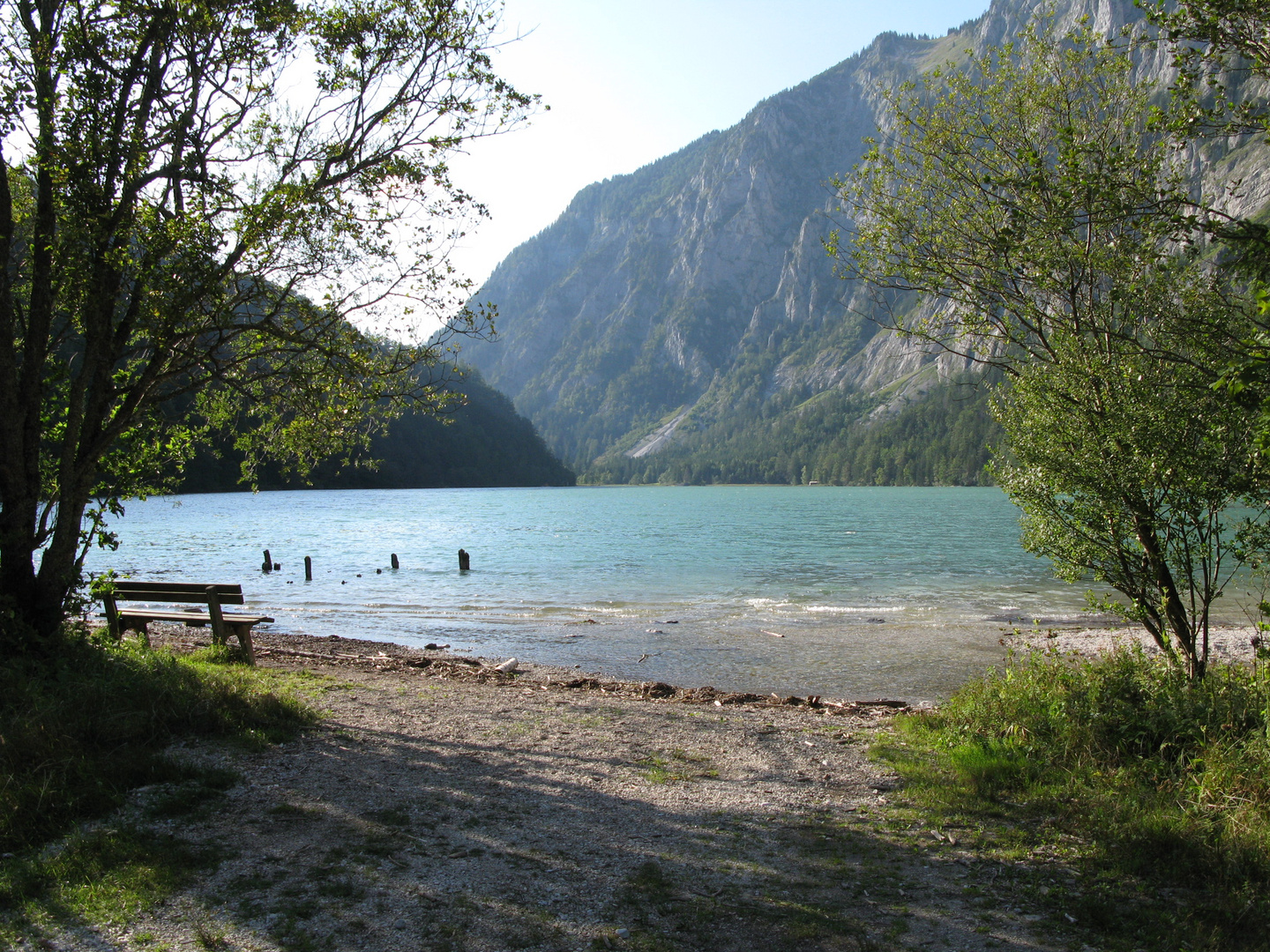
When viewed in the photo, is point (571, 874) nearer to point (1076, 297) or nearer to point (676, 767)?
point (676, 767)

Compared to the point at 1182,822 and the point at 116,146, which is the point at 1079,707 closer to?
the point at 1182,822

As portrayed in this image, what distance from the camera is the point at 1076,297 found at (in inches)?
434

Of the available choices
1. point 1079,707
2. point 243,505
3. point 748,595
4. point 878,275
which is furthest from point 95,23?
point 243,505

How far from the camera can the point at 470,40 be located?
1024 centimetres

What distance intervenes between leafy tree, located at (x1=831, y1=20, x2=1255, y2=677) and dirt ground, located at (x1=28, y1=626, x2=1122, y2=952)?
4.69m

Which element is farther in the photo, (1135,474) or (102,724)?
(1135,474)

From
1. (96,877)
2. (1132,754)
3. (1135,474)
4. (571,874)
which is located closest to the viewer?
(96,877)

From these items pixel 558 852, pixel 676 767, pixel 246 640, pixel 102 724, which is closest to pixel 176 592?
pixel 246 640

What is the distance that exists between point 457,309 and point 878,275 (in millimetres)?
6757

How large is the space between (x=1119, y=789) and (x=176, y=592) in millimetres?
14442

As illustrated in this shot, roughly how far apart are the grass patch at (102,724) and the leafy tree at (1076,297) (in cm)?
989

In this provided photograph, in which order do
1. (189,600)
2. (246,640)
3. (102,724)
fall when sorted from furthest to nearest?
(189,600) < (246,640) < (102,724)

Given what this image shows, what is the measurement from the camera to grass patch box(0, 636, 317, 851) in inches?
230

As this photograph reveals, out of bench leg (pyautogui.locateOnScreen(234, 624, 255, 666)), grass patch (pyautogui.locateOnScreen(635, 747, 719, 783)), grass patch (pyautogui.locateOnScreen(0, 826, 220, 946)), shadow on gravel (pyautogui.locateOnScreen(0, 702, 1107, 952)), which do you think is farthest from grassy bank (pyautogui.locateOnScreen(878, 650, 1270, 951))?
bench leg (pyautogui.locateOnScreen(234, 624, 255, 666))
